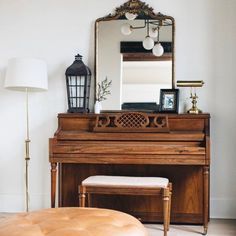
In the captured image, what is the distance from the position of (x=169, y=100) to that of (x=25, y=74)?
1271 mm

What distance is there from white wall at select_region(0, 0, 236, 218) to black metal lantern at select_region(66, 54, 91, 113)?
0.14 meters

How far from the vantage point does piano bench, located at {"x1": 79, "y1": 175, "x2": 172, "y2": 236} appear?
128 inches

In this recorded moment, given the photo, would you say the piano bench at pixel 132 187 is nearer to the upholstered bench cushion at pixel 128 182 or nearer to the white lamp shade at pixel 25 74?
the upholstered bench cushion at pixel 128 182

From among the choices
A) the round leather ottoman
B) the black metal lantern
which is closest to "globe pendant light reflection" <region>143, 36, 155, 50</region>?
the black metal lantern

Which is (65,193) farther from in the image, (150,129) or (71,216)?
(71,216)

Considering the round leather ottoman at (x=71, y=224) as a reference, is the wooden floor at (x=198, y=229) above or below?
below

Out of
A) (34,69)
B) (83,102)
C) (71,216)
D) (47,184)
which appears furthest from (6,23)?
(71,216)

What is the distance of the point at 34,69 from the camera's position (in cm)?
385

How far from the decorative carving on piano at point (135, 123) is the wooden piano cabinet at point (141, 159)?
1.2 inches

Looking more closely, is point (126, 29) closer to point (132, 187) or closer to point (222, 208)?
point (132, 187)

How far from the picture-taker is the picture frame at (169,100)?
13.0 feet

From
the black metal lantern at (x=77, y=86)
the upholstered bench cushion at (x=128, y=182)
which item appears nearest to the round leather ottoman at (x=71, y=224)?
the upholstered bench cushion at (x=128, y=182)

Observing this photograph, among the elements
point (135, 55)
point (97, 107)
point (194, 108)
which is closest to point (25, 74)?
point (97, 107)

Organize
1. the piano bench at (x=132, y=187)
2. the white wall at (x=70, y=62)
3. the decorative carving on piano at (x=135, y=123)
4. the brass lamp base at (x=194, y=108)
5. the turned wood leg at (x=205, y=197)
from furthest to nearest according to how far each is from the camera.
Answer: the white wall at (x=70, y=62) → the brass lamp base at (x=194, y=108) → the decorative carving on piano at (x=135, y=123) → the turned wood leg at (x=205, y=197) → the piano bench at (x=132, y=187)
